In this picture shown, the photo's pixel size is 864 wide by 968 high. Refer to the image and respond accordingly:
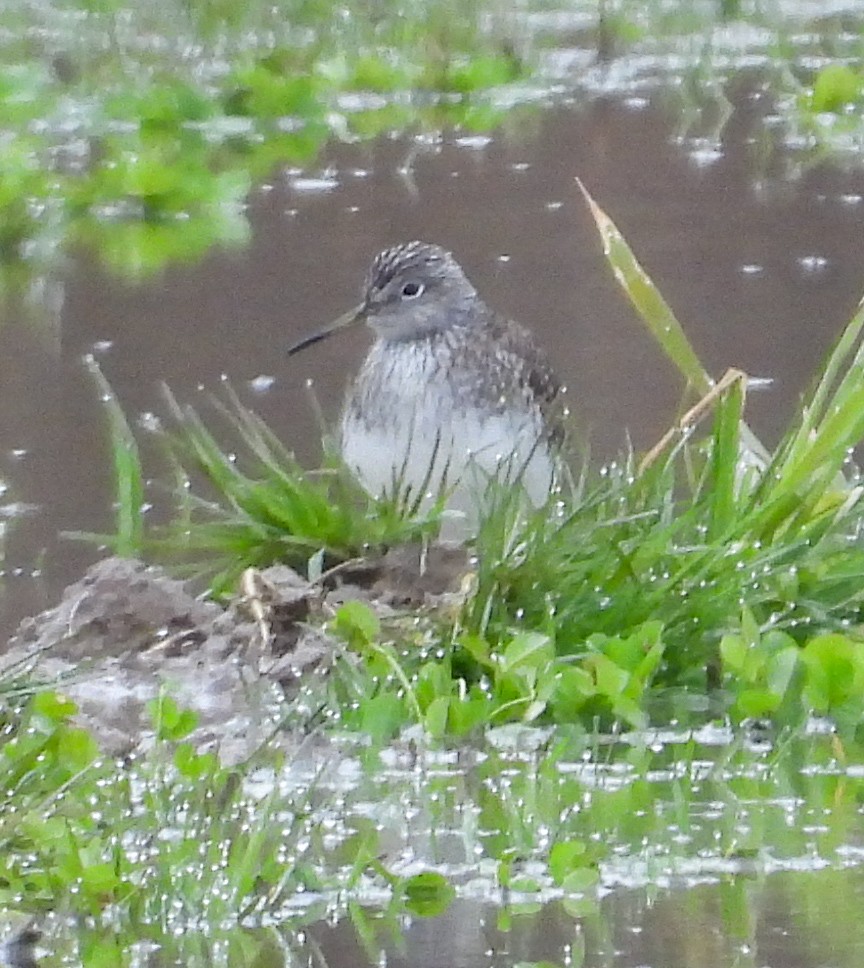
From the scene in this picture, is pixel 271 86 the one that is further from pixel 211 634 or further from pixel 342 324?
pixel 211 634

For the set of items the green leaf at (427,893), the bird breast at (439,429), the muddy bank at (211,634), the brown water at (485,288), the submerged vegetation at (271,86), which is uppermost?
the green leaf at (427,893)

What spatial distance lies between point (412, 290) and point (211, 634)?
176 cm

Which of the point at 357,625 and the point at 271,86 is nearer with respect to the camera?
the point at 357,625

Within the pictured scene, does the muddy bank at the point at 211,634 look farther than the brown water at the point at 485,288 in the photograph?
No

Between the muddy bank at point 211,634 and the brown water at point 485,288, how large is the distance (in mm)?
454

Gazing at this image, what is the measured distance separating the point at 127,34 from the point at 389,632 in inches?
405

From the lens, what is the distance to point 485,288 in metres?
9.63

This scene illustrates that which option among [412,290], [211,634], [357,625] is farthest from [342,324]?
[357,625]

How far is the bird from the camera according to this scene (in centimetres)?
617

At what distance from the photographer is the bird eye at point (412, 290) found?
7.06m

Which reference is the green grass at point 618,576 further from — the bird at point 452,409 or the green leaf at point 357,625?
the bird at point 452,409

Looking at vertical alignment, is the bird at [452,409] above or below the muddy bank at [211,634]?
above

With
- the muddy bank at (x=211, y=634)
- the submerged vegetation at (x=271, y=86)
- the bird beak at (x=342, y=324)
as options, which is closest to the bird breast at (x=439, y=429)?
the muddy bank at (x=211, y=634)

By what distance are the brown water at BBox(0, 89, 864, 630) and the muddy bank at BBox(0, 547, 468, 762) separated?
45cm
